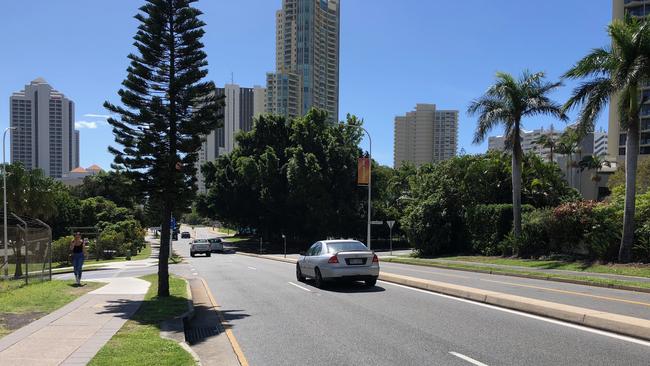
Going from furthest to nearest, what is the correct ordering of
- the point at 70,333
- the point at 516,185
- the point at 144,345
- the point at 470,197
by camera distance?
the point at 470,197, the point at 516,185, the point at 70,333, the point at 144,345

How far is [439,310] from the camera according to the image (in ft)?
37.4

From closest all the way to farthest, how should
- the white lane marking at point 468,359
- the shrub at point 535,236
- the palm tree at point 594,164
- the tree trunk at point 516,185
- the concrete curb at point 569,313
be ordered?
the white lane marking at point 468,359 → the concrete curb at point 569,313 → the shrub at point 535,236 → the tree trunk at point 516,185 → the palm tree at point 594,164

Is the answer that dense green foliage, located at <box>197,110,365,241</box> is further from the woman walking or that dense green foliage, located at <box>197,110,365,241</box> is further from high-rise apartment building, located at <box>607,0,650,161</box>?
high-rise apartment building, located at <box>607,0,650,161</box>

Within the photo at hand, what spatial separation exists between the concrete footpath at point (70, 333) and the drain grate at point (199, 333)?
3.96 ft

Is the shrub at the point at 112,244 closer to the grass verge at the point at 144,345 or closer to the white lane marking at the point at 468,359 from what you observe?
the grass verge at the point at 144,345

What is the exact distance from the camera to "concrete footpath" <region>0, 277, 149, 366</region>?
709cm

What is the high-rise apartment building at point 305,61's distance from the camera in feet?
268

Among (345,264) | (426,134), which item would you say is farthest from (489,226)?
(426,134)

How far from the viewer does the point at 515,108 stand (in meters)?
31.5

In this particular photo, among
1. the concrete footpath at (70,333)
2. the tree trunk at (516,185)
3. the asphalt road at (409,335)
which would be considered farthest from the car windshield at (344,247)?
the tree trunk at (516,185)

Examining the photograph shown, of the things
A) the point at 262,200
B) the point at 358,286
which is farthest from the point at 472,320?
the point at 262,200

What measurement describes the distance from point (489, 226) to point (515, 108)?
9025 mm

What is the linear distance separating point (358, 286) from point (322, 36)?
73.4 meters

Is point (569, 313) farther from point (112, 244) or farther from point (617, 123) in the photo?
point (617, 123)
